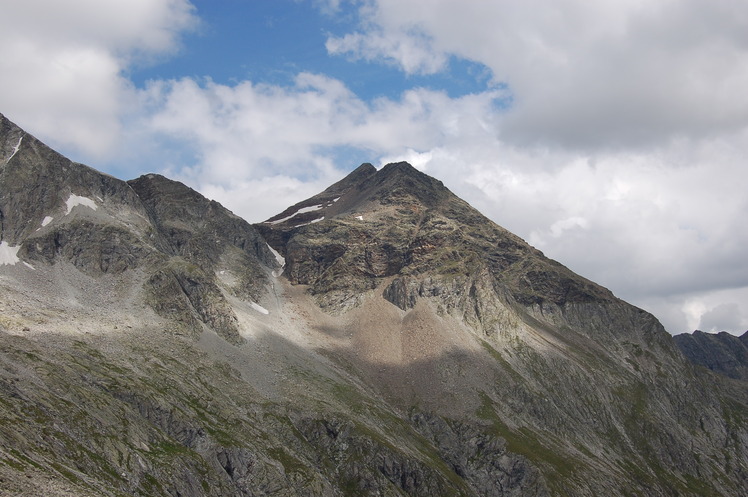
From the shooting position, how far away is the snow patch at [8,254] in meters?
161

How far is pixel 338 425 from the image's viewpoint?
483 feet

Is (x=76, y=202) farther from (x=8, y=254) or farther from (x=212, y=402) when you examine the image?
(x=212, y=402)

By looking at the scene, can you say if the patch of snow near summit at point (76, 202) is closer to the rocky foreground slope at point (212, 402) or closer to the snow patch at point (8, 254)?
the rocky foreground slope at point (212, 402)

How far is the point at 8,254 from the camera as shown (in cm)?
16500

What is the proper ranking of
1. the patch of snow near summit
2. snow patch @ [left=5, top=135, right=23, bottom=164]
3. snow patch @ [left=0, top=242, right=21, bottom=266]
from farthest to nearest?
the patch of snow near summit < snow patch @ [left=5, top=135, right=23, bottom=164] < snow patch @ [left=0, top=242, right=21, bottom=266]

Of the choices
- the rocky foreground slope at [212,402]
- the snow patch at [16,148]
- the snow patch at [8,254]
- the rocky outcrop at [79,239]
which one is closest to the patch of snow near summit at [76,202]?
the rocky outcrop at [79,239]

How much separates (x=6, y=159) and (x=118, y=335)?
86687mm

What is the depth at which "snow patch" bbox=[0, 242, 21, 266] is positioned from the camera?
161 m

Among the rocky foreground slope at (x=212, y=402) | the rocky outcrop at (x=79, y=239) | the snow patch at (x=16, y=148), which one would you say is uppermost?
the snow patch at (x=16, y=148)

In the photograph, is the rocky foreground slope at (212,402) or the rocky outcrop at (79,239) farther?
the rocky outcrop at (79,239)

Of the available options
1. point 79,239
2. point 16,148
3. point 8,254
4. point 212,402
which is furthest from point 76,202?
point 212,402

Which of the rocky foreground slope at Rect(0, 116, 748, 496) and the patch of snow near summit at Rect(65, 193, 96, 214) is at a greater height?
the patch of snow near summit at Rect(65, 193, 96, 214)

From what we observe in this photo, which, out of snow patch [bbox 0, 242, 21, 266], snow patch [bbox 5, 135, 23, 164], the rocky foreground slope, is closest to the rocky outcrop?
snow patch [bbox 5, 135, 23, 164]

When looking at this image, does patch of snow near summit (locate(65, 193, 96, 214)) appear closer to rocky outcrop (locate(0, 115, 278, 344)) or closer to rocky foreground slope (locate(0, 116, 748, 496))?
rocky outcrop (locate(0, 115, 278, 344))
